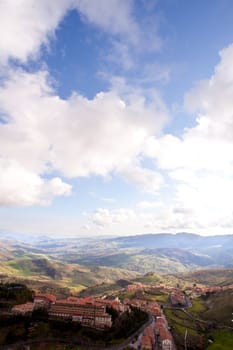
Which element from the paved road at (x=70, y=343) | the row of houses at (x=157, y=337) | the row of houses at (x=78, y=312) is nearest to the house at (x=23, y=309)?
the row of houses at (x=78, y=312)

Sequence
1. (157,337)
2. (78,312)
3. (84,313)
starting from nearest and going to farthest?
(157,337) < (84,313) < (78,312)

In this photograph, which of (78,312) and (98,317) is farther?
(78,312)

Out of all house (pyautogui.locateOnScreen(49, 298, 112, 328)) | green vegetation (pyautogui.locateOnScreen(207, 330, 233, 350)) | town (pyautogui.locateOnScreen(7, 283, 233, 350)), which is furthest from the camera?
house (pyautogui.locateOnScreen(49, 298, 112, 328))

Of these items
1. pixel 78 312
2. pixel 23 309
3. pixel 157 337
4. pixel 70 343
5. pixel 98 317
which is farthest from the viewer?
pixel 23 309

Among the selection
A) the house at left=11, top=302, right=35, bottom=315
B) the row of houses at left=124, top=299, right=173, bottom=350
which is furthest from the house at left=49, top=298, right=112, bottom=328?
the row of houses at left=124, top=299, right=173, bottom=350

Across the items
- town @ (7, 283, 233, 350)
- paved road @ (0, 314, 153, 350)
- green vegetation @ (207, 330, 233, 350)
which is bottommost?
green vegetation @ (207, 330, 233, 350)

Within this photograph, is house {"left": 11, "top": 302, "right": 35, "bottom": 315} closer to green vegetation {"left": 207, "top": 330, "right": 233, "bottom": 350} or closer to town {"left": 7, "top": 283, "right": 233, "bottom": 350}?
town {"left": 7, "top": 283, "right": 233, "bottom": 350}

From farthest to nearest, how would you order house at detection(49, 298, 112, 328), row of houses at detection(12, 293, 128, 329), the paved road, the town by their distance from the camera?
row of houses at detection(12, 293, 128, 329) → house at detection(49, 298, 112, 328) → the town → the paved road

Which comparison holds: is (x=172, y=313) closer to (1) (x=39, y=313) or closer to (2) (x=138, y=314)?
(2) (x=138, y=314)

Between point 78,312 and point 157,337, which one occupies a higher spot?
point 78,312

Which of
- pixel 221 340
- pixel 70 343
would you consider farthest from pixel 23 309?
pixel 221 340

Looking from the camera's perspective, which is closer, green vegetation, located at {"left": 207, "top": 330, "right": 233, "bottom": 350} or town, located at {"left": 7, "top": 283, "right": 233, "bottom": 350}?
town, located at {"left": 7, "top": 283, "right": 233, "bottom": 350}

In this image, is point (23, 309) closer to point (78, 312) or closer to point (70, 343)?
point (78, 312)

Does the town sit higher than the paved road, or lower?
higher
